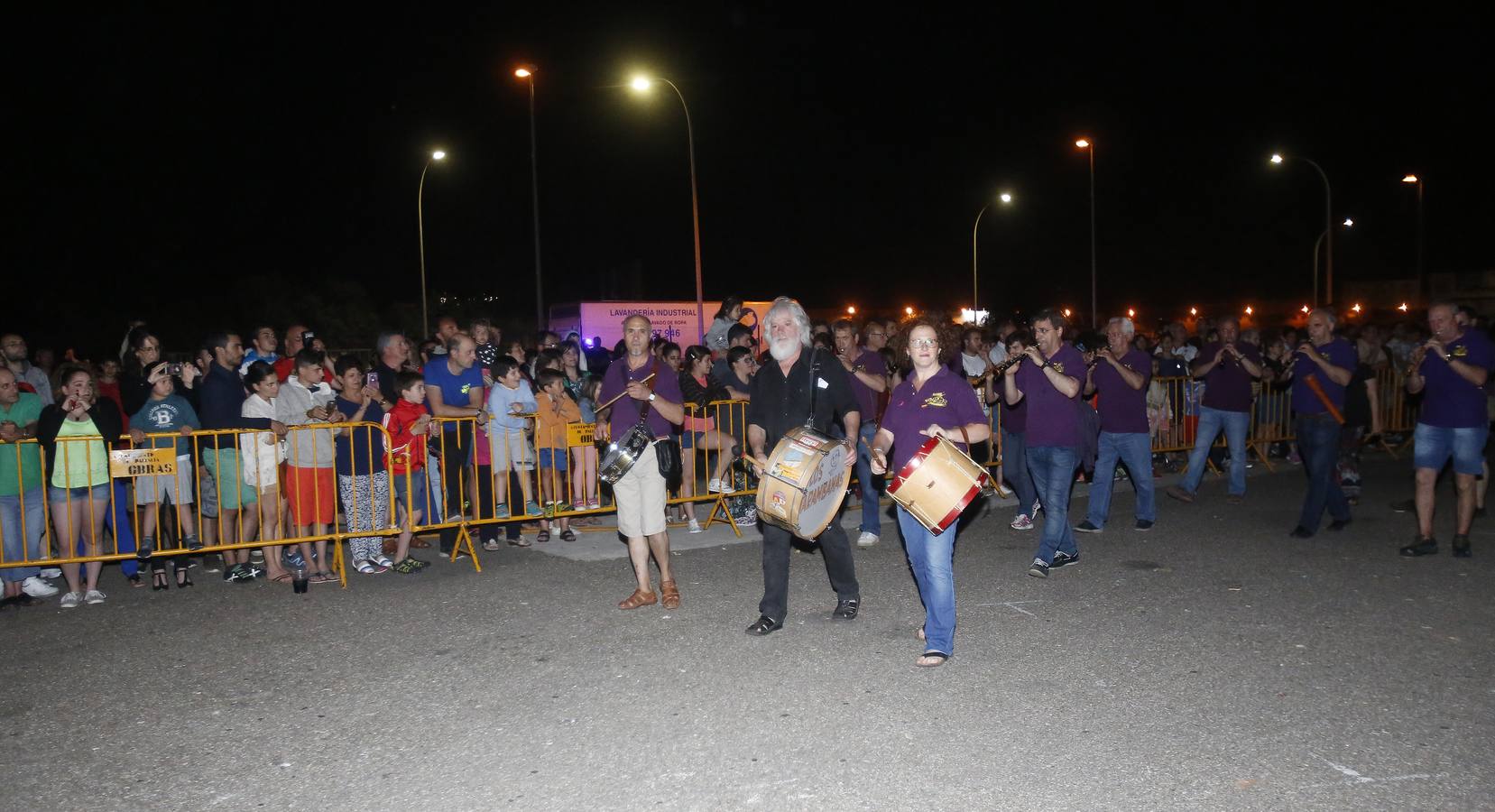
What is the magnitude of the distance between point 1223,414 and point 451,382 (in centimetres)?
807

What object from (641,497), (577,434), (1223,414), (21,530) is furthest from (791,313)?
(1223,414)

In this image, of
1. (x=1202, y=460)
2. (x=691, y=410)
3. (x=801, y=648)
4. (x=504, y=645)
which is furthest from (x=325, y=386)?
(x=1202, y=460)

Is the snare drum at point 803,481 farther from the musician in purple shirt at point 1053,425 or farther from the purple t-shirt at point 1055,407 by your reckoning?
the purple t-shirt at point 1055,407

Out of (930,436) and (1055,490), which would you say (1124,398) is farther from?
(930,436)

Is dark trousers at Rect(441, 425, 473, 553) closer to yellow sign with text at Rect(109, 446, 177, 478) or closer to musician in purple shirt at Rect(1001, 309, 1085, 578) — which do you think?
yellow sign with text at Rect(109, 446, 177, 478)

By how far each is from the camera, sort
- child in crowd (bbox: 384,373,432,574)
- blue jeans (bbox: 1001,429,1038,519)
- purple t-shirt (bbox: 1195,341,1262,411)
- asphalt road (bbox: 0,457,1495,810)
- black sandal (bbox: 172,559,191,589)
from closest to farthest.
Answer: asphalt road (bbox: 0,457,1495,810) → black sandal (bbox: 172,559,191,589) → child in crowd (bbox: 384,373,432,574) → blue jeans (bbox: 1001,429,1038,519) → purple t-shirt (bbox: 1195,341,1262,411)

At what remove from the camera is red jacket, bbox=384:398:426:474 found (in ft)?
26.8

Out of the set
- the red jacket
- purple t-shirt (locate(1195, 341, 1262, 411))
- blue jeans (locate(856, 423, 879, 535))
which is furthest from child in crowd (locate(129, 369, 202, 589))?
purple t-shirt (locate(1195, 341, 1262, 411))

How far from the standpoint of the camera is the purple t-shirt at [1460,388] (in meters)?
7.66

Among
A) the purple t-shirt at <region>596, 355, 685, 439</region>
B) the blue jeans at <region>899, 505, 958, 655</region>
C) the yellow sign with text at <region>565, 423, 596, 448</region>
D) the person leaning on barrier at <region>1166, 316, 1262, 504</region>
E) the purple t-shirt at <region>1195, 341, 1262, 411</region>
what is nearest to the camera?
the blue jeans at <region>899, 505, 958, 655</region>

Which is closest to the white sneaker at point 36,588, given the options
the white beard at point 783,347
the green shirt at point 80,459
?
the green shirt at point 80,459

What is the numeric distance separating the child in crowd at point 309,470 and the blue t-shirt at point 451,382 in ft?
3.58

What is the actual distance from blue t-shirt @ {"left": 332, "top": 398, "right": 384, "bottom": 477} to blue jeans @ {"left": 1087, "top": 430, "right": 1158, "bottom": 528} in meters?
6.26

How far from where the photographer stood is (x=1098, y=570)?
768cm
